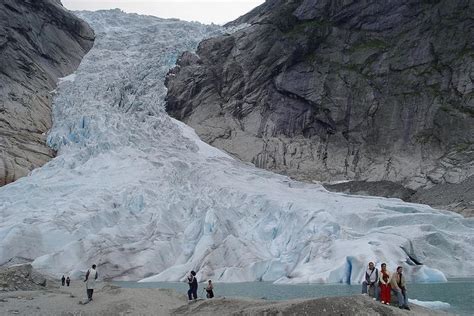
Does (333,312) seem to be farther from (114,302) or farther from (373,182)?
(373,182)

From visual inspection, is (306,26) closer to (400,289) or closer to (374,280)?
(374,280)

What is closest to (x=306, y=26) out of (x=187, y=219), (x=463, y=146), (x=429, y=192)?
(x=463, y=146)

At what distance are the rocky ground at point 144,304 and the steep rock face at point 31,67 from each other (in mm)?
22449

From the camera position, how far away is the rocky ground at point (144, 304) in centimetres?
1044

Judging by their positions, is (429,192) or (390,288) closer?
(390,288)

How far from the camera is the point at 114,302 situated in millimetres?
15039

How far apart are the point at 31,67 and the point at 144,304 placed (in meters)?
44.0

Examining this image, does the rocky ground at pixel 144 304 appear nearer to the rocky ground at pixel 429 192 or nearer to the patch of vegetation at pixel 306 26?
the rocky ground at pixel 429 192

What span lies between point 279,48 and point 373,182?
18630 millimetres

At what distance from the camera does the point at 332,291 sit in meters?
20.1

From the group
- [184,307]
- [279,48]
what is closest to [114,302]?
[184,307]

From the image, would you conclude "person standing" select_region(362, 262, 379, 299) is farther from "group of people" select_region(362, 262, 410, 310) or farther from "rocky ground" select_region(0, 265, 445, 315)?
"rocky ground" select_region(0, 265, 445, 315)

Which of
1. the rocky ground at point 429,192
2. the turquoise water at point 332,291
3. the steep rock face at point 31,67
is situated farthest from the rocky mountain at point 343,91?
the turquoise water at point 332,291

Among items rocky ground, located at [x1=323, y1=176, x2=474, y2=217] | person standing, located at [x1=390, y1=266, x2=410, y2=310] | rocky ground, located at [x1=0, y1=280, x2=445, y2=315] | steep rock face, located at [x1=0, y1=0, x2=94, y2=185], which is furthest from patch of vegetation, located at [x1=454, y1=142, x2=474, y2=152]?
person standing, located at [x1=390, y1=266, x2=410, y2=310]
